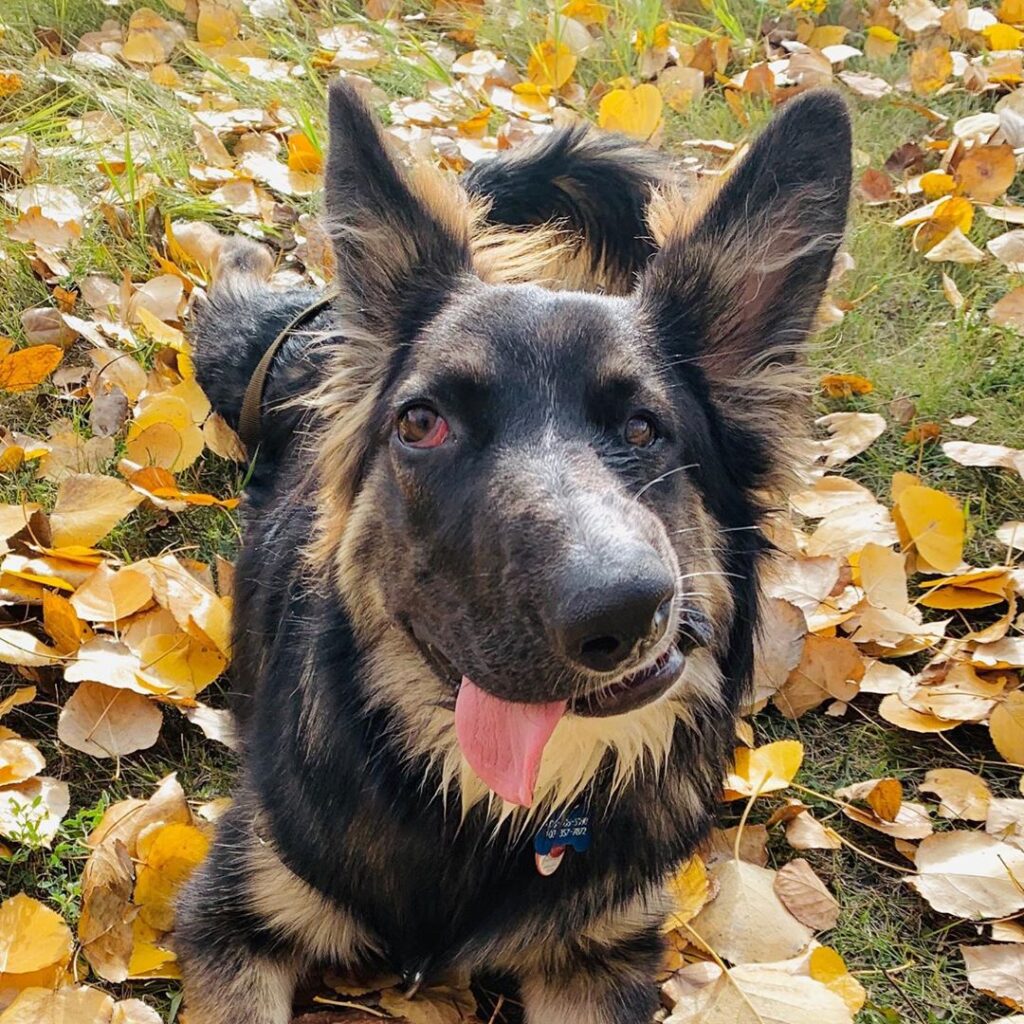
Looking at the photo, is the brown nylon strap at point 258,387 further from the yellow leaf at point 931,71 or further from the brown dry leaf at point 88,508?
the yellow leaf at point 931,71

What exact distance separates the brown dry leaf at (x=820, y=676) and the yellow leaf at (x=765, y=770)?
251mm

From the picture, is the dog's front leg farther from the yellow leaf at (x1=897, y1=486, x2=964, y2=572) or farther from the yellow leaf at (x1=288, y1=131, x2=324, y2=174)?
the yellow leaf at (x1=288, y1=131, x2=324, y2=174)

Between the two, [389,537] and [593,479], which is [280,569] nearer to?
[389,537]

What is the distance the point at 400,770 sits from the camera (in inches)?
95.5

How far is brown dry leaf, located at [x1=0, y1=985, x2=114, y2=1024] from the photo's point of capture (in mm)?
2295

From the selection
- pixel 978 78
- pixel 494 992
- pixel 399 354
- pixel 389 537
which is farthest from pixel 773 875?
pixel 978 78

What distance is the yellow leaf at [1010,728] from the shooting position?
10.2 ft

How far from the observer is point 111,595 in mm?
3236

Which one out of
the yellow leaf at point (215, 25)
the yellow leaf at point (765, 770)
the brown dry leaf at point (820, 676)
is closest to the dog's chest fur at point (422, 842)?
the yellow leaf at point (765, 770)

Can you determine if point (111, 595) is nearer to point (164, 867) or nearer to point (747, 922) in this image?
point (164, 867)

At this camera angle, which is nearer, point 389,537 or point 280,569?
point 389,537

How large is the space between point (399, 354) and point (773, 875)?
1571 millimetres

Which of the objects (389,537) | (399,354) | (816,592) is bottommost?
(816,592)

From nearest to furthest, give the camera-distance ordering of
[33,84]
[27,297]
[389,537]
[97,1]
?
[389,537] < [27,297] < [33,84] < [97,1]
